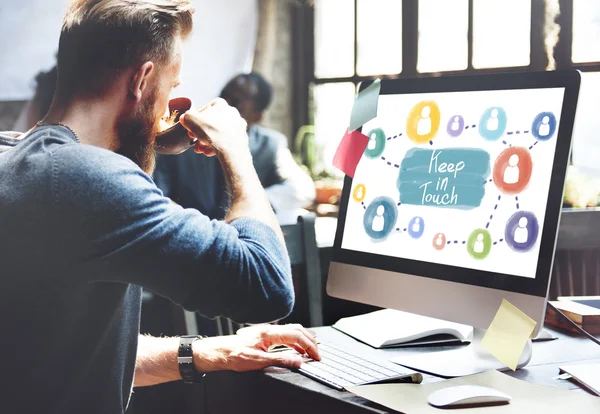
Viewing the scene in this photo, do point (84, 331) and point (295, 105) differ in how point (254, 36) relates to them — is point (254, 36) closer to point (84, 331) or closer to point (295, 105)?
point (295, 105)

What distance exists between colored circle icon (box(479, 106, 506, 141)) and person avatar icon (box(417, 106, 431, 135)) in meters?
0.09

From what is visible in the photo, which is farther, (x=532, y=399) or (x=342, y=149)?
(x=342, y=149)

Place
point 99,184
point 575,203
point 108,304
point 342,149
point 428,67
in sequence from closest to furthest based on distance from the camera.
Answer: point 99,184 → point 108,304 → point 342,149 → point 575,203 → point 428,67

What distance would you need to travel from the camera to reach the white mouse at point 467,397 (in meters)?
0.91

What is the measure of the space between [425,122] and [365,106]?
132 millimetres

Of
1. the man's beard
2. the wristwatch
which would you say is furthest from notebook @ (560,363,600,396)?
the man's beard

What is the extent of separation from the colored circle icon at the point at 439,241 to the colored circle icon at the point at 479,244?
0.05 meters

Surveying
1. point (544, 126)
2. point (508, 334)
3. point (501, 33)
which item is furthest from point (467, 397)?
point (501, 33)

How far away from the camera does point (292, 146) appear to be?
6.01 m

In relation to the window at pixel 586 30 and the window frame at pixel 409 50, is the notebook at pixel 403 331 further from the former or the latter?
the window at pixel 586 30

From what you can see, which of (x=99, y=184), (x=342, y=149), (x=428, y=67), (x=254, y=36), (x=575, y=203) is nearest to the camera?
(x=99, y=184)

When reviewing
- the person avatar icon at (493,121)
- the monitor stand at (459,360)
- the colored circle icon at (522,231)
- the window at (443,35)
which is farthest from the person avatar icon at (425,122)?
the window at (443,35)

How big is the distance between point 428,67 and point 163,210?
14.5 ft

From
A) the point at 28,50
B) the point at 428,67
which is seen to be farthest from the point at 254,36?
the point at 28,50
